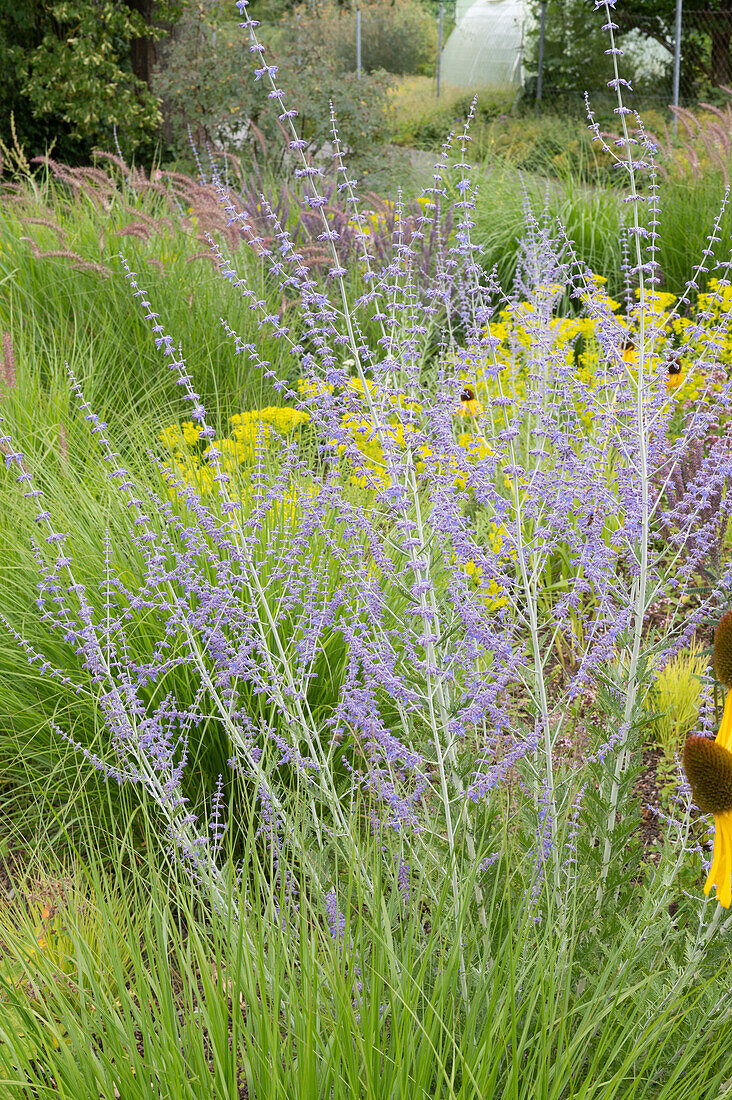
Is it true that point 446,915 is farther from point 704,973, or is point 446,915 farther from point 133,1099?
point 133,1099

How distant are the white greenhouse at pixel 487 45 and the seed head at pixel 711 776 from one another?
1037 inches

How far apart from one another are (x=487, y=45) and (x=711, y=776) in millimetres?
28894

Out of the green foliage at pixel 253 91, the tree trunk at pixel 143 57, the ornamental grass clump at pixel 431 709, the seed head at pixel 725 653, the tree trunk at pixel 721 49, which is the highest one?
the tree trunk at pixel 721 49

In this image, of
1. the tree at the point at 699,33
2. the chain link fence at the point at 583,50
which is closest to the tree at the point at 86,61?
the chain link fence at the point at 583,50

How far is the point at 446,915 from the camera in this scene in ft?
5.77

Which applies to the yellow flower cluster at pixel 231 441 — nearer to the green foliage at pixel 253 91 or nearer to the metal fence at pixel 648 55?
the green foliage at pixel 253 91

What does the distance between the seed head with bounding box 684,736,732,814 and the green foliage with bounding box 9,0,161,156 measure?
45.8 ft

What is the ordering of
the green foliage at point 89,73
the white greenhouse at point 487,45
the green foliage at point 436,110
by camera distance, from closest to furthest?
A: the green foliage at point 89,73 → the green foliage at point 436,110 → the white greenhouse at point 487,45

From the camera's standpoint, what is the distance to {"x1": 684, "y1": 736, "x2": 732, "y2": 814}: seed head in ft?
3.92

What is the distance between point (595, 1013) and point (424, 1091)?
0.40 metres

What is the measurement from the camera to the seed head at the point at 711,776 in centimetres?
120

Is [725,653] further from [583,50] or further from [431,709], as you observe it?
[583,50]

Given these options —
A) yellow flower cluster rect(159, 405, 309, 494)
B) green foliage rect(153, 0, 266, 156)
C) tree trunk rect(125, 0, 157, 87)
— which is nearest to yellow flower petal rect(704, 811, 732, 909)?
yellow flower cluster rect(159, 405, 309, 494)

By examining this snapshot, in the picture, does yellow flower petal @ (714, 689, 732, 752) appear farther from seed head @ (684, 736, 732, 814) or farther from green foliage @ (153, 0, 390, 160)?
green foliage @ (153, 0, 390, 160)
